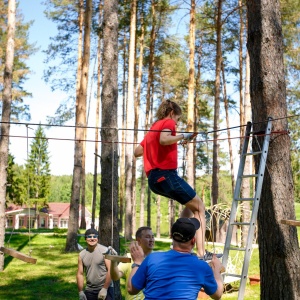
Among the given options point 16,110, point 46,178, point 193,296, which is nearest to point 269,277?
point 193,296

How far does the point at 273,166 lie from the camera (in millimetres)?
5277

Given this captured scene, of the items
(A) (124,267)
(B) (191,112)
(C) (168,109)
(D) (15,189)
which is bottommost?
(A) (124,267)

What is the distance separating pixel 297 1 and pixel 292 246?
1881cm

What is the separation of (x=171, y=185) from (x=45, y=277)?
769cm

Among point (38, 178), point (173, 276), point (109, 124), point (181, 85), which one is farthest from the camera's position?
point (38, 178)

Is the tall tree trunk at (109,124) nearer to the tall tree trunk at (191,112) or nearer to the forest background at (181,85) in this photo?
the forest background at (181,85)

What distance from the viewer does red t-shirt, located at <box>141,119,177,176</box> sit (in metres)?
4.66

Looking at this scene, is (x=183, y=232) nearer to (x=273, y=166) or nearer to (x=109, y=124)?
(x=273, y=166)

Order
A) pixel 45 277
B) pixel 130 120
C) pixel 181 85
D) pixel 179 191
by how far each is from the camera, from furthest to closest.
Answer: pixel 181 85 → pixel 130 120 → pixel 45 277 → pixel 179 191

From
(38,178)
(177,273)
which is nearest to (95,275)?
(177,273)

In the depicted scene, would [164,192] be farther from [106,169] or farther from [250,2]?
[106,169]

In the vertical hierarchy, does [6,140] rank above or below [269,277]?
above

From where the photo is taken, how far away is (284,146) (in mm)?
5301

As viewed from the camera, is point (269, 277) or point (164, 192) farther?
point (269, 277)
